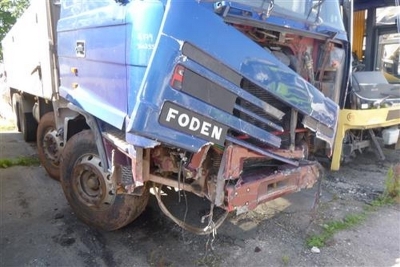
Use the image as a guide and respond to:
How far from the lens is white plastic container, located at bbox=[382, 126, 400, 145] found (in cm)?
509

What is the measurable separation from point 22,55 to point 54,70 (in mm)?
1963

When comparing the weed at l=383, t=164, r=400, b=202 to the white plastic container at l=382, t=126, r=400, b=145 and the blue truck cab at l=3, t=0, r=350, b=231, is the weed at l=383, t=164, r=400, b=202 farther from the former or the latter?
the blue truck cab at l=3, t=0, r=350, b=231

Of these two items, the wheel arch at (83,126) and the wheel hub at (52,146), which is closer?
the wheel arch at (83,126)

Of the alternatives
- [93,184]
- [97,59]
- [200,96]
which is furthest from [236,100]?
[93,184]

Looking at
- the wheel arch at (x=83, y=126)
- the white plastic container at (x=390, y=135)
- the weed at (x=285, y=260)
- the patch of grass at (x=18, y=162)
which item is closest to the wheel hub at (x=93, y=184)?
the wheel arch at (x=83, y=126)

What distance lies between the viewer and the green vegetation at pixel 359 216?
333cm

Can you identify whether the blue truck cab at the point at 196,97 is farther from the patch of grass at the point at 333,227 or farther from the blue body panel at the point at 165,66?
the patch of grass at the point at 333,227

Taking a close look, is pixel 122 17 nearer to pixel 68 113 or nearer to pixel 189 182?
pixel 189 182

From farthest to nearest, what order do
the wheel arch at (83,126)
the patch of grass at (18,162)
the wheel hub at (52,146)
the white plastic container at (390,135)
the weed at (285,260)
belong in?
the patch of grass at (18,162) < the white plastic container at (390,135) < the wheel hub at (52,146) < the wheel arch at (83,126) < the weed at (285,260)

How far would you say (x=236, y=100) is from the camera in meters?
2.57

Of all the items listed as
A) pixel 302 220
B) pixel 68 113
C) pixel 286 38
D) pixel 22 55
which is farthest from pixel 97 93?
pixel 22 55

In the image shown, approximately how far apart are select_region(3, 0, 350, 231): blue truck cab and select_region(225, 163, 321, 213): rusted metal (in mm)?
11

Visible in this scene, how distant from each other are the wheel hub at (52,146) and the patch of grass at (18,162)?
3.22 feet

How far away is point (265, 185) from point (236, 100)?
0.81m
